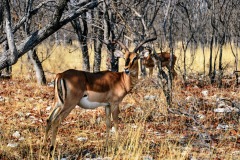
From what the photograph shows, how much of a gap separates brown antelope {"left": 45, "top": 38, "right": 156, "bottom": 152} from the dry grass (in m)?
0.34

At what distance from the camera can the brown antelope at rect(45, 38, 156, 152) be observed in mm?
5828

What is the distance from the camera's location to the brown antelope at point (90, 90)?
5.83m

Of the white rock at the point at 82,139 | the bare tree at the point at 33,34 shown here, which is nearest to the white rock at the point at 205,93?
the white rock at the point at 82,139

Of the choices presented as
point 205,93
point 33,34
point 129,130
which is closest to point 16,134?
point 129,130

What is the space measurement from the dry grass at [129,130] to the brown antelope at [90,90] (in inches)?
13.3

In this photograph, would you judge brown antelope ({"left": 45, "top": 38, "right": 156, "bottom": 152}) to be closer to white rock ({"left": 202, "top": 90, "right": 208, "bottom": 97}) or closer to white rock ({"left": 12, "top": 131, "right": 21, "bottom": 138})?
white rock ({"left": 12, "top": 131, "right": 21, "bottom": 138})

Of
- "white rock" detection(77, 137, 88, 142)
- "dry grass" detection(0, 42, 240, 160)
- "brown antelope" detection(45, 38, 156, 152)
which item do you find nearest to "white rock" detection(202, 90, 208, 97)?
"dry grass" detection(0, 42, 240, 160)

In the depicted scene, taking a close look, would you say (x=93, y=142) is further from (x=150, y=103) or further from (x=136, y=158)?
(x=150, y=103)

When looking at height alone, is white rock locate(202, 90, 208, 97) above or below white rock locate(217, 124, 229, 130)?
above

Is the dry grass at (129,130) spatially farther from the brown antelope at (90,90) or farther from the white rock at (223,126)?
the brown antelope at (90,90)

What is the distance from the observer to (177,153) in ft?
15.7

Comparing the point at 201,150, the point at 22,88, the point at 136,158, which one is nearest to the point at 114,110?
the point at 201,150

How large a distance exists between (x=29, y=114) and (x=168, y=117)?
259 centimetres

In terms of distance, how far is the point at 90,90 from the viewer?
6242 mm
